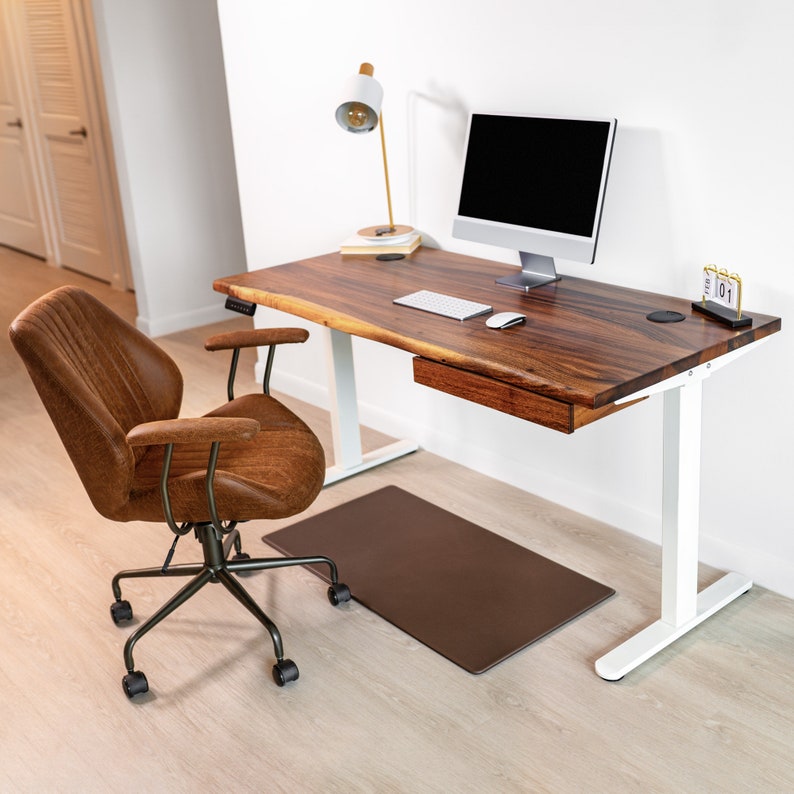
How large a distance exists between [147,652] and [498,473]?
1.29 metres

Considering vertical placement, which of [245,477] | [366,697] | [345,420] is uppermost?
[245,477]

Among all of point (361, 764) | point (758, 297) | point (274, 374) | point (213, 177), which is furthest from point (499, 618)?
point (213, 177)

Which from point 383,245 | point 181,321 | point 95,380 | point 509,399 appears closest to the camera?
point 509,399

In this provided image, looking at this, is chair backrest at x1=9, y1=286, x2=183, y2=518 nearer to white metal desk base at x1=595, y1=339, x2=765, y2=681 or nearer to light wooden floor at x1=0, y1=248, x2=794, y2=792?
light wooden floor at x1=0, y1=248, x2=794, y2=792

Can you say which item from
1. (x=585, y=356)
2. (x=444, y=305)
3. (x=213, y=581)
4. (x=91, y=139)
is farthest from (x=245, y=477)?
(x=91, y=139)

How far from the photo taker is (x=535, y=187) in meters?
2.63

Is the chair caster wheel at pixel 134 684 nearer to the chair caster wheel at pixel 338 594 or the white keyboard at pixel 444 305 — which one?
the chair caster wheel at pixel 338 594

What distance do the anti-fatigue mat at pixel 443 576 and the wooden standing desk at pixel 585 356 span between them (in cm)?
26

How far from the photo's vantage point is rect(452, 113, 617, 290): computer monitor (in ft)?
8.11

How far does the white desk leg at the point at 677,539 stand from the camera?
222 centimetres

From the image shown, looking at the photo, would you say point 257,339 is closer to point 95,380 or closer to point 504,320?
point 95,380

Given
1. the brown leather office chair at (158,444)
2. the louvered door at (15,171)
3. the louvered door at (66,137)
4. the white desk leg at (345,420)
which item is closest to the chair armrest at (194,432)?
the brown leather office chair at (158,444)

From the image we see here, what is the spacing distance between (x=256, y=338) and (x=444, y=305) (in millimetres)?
498

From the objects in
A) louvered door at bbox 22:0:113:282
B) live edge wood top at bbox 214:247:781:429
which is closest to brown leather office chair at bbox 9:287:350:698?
live edge wood top at bbox 214:247:781:429
